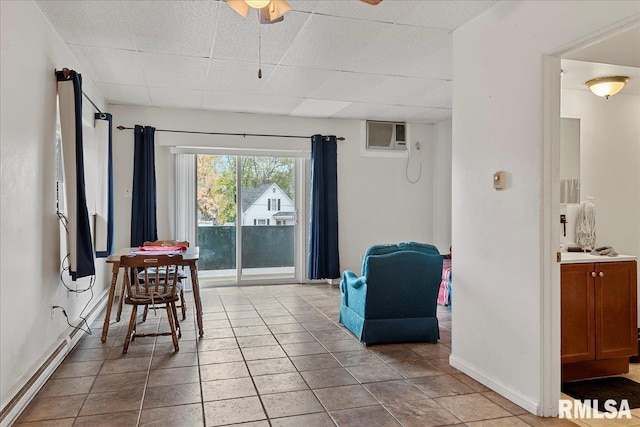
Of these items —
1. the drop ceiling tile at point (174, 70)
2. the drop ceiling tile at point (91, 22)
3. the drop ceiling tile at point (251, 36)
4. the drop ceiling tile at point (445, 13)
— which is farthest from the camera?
the drop ceiling tile at point (174, 70)

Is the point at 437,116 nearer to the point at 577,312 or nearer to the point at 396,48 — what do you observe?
the point at 396,48

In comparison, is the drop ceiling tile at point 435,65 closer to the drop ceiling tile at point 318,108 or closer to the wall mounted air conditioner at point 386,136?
the drop ceiling tile at point 318,108

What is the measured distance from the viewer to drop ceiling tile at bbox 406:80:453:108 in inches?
195

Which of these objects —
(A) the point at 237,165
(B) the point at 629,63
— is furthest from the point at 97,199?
(B) the point at 629,63

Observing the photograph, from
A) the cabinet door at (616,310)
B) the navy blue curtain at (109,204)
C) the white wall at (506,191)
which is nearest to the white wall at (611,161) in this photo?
the cabinet door at (616,310)

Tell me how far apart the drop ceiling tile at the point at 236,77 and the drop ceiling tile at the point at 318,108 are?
86 cm

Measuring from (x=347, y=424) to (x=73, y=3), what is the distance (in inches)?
122

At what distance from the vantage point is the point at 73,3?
296 centimetres

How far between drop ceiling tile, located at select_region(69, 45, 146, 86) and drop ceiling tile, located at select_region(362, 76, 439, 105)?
2474mm

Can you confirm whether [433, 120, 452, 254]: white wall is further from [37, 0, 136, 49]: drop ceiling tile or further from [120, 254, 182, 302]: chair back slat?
[37, 0, 136, 49]: drop ceiling tile

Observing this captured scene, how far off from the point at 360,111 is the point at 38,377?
15.8ft

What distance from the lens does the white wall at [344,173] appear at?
235 inches

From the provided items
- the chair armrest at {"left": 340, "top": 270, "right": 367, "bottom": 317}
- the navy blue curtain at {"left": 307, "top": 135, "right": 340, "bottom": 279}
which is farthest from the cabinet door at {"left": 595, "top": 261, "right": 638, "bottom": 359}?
the navy blue curtain at {"left": 307, "top": 135, "right": 340, "bottom": 279}

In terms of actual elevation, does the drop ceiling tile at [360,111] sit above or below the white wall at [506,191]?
above
